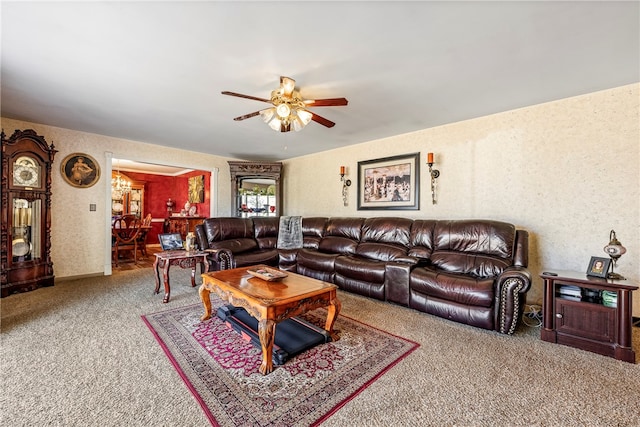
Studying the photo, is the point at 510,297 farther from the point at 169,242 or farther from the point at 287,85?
the point at 169,242

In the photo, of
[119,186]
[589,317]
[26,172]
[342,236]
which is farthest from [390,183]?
[119,186]

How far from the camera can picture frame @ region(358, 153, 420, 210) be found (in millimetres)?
4160

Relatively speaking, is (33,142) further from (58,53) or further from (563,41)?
(563,41)

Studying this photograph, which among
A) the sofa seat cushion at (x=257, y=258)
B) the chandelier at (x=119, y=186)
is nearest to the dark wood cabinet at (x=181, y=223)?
the chandelier at (x=119, y=186)

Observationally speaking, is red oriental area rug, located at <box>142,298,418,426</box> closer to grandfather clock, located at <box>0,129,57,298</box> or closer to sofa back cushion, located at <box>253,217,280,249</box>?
sofa back cushion, located at <box>253,217,280,249</box>

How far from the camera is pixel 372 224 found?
4.15 meters

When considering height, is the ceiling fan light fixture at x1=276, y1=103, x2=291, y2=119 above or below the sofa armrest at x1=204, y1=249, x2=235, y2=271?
above

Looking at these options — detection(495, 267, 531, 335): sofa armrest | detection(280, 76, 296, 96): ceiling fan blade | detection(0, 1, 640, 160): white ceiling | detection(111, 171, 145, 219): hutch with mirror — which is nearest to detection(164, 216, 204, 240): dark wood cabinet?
detection(111, 171, 145, 219): hutch with mirror

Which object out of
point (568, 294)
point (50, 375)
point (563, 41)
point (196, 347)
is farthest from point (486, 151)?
point (50, 375)

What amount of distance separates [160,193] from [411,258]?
26.6ft

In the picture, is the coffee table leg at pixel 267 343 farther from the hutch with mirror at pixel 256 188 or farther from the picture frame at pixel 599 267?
the hutch with mirror at pixel 256 188

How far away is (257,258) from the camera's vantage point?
4.21m

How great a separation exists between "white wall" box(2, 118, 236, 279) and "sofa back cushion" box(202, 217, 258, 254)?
69.1 inches

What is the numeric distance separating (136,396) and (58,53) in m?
2.57
